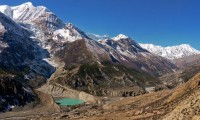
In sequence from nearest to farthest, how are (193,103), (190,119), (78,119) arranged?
(190,119)
(193,103)
(78,119)

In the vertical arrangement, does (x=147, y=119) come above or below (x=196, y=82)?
below

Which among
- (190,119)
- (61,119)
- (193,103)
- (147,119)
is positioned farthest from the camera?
(61,119)

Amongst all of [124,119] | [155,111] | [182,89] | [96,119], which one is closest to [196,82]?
[182,89]

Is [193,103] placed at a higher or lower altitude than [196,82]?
lower

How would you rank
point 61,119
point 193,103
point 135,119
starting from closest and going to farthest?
point 193,103, point 135,119, point 61,119

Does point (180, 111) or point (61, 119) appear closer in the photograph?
point (180, 111)

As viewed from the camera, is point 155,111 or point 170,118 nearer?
point 170,118

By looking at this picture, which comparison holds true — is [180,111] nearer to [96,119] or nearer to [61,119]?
[96,119]

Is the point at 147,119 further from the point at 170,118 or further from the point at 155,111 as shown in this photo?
the point at 170,118

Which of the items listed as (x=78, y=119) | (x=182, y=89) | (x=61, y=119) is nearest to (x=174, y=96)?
(x=182, y=89)
